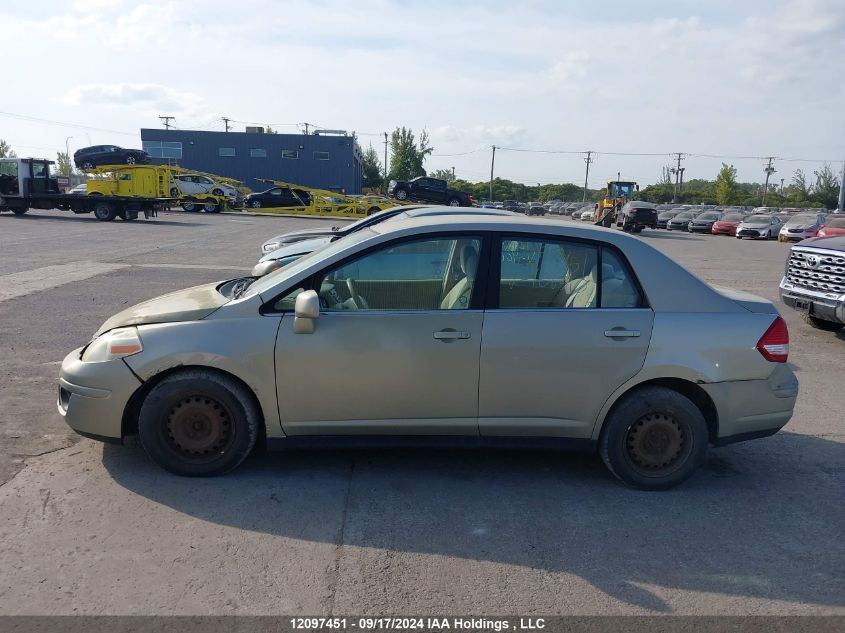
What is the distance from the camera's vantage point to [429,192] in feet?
153

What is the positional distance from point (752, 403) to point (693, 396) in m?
0.34

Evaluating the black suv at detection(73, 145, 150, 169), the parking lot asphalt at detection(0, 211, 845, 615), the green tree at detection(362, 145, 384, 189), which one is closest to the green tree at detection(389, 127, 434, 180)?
the green tree at detection(362, 145, 384, 189)

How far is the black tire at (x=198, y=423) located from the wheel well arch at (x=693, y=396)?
2.17 metres

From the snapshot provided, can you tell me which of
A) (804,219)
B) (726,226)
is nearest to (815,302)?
(804,219)

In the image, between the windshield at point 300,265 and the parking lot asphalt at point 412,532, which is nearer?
the parking lot asphalt at point 412,532

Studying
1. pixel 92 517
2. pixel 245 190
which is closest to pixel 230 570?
pixel 92 517

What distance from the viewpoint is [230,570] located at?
343 centimetres

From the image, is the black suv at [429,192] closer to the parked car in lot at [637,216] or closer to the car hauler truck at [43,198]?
the parked car in lot at [637,216]

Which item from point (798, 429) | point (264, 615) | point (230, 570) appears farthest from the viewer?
point (798, 429)

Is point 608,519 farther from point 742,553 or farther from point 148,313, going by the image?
point 148,313

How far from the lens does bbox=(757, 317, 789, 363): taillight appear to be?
447 centimetres

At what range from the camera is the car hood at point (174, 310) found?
14.5 feet

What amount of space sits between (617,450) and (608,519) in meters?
0.50

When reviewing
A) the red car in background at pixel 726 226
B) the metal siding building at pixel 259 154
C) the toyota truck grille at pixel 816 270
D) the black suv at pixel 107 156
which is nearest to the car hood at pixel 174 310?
the toyota truck grille at pixel 816 270
